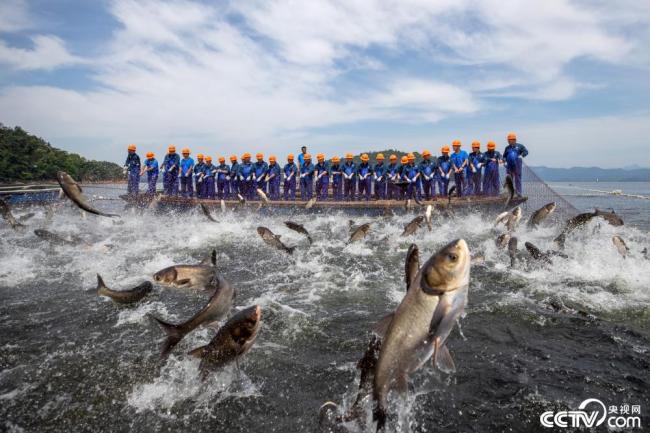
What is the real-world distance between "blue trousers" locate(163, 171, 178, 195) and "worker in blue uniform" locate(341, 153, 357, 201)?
11.0 m

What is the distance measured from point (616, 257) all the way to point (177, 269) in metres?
11.8

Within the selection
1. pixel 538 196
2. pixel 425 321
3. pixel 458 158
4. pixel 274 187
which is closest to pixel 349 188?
pixel 274 187

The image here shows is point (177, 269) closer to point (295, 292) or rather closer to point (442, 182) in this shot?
point (295, 292)

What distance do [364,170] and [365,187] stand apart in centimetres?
105

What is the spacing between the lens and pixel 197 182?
25.5m

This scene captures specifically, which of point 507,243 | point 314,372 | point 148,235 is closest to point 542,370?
point 314,372

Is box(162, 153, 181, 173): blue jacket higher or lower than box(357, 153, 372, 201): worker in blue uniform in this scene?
higher

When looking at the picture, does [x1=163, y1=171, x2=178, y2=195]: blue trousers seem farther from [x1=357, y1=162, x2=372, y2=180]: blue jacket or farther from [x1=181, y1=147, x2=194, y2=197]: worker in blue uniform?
[x1=357, y1=162, x2=372, y2=180]: blue jacket

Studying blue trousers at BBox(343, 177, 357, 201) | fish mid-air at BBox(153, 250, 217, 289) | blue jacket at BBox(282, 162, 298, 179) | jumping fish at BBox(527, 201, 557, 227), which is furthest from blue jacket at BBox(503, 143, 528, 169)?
fish mid-air at BBox(153, 250, 217, 289)

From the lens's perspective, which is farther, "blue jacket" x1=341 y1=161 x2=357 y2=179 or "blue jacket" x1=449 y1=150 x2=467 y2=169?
"blue jacket" x1=341 y1=161 x2=357 y2=179

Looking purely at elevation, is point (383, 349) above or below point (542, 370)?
above

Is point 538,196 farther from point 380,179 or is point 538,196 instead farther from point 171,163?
point 171,163

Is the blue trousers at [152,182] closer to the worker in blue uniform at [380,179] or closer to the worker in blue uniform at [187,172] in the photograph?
the worker in blue uniform at [187,172]

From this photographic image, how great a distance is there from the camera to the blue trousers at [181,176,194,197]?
2573 cm
